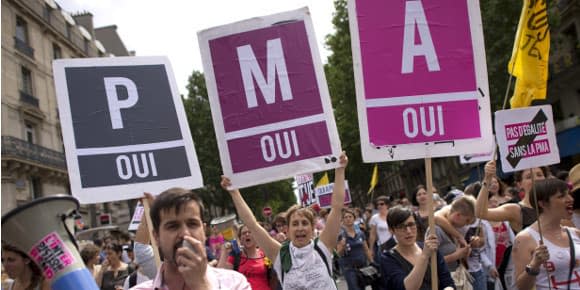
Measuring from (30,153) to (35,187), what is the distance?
6.78 feet

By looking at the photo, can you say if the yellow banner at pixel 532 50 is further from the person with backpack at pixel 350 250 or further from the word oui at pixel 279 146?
the person with backpack at pixel 350 250

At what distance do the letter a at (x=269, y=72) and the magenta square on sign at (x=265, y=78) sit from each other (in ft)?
0.07

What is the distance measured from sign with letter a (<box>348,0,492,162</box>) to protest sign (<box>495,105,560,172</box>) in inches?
63.8

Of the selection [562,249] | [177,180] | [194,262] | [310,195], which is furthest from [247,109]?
[310,195]

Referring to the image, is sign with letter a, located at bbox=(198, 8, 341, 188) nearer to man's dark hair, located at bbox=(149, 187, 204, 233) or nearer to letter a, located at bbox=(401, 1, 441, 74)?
letter a, located at bbox=(401, 1, 441, 74)

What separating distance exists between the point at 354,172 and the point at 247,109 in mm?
36597

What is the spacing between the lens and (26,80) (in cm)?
3023

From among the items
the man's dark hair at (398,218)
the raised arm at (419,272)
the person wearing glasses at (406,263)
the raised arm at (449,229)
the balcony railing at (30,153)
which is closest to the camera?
the raised arm at (419,272)

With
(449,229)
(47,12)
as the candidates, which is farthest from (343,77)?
(449,229)

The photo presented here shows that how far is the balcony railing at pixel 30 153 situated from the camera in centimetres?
2671

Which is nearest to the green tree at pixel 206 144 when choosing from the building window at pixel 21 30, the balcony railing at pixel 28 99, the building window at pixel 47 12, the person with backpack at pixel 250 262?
the balcony railing at pixel 28 99

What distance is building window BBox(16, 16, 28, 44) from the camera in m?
29.7

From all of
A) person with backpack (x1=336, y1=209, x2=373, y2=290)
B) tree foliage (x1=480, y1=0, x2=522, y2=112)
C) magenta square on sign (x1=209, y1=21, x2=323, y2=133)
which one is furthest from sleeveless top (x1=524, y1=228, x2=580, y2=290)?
tree foliage (x1=480, y1=0, x2=522, y2=112)

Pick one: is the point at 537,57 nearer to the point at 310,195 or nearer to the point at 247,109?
the point at 247,109
